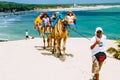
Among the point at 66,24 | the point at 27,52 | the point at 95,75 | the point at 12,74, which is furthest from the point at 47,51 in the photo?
the point at 95,75

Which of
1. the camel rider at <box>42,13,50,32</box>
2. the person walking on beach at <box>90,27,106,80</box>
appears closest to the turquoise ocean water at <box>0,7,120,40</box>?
the camel rider at <box>42,13,50,32</box>

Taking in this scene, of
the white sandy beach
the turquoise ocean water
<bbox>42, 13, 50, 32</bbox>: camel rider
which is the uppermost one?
<bbox>42, 13, 50, 32</bbox>: camel rider

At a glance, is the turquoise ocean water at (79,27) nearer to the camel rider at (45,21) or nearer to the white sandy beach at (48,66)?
the camel rider at (45,21)

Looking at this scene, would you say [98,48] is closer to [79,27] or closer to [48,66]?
[48,66]

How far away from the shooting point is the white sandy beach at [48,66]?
12.4 metres

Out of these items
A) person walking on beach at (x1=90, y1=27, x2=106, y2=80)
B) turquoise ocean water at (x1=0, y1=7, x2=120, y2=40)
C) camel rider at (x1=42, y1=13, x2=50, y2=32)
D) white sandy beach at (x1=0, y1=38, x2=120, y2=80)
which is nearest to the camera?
person walking on beach at (x1=90, y1=27, x2=106, y2=80)

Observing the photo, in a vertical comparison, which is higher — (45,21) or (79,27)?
(45,21)

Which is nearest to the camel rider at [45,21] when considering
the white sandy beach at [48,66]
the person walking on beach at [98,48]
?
the white sandy beach at [48,66]

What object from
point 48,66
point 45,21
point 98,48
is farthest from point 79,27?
point 98,48

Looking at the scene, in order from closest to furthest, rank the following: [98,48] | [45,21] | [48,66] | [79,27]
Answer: [98,48] < [48,66] < [45,21] < [79,27]

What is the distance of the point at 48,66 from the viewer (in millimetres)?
14219

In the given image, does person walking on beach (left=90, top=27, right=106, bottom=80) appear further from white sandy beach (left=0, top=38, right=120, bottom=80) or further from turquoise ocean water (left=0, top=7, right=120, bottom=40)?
turquoise ocean water (left=0, top=7, right=120, bottom=40)

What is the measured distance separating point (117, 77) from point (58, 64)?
3206 millimetres

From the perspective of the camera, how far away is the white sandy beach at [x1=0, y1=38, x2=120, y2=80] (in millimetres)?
12375
